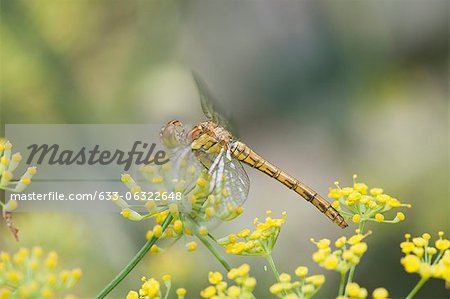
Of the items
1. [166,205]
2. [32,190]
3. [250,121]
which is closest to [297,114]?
[250,121]

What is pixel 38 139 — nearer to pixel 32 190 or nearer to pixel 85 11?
pixel 85 11

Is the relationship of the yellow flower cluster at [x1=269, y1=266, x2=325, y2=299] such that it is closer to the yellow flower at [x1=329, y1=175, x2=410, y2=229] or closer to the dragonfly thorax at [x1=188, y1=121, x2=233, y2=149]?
the yellow flower at [x1=329, y1=175, x2=410, y2=229]

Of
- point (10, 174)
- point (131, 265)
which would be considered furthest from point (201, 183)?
point (10, 174)

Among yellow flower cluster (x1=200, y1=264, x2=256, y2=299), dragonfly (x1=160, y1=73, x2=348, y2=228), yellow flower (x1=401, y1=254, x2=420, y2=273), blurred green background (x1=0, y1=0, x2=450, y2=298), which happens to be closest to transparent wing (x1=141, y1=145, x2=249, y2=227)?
dragonfly (x1=160, y1=73, x2=348, y2=228)

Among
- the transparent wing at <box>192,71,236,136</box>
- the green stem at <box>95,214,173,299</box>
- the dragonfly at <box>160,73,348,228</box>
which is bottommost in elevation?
the green stem at <box>95,214,173,299</box>

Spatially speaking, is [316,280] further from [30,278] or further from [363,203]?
[30,278]

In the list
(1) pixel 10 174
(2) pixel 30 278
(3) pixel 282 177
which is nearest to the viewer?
(2) pixel 30 278
